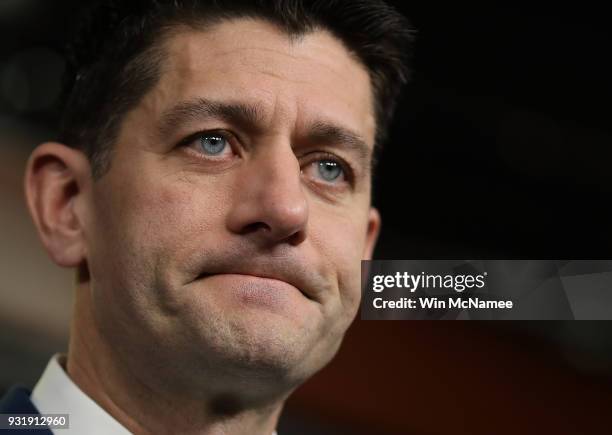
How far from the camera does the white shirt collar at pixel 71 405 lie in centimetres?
98

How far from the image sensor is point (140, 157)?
0.99m

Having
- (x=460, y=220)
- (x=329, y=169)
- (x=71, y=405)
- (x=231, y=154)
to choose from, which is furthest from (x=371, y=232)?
(x=460, y=220)

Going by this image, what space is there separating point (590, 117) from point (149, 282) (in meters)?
1.48

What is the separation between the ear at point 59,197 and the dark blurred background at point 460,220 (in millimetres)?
1037

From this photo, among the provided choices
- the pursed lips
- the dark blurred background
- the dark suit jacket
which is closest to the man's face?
the pursed lips

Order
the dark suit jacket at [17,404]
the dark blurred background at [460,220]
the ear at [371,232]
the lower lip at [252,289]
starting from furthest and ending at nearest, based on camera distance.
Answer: the dark blurred background at [460,220], the ear at [371,232], the dark suit jacket at [17,404], the lower lip at [252,289]

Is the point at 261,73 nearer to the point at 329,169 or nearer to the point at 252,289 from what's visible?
the point at 329,169

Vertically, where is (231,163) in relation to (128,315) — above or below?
above

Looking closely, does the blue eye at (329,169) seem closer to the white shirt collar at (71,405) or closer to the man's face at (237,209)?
the man's face at (237,209)

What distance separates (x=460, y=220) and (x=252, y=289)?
5.04 feet

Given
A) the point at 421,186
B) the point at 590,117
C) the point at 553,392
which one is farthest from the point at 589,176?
the point at 553,392

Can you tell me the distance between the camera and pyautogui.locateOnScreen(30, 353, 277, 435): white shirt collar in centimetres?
98

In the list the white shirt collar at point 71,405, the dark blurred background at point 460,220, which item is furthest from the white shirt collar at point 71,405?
the dark blurred background at point 460,220

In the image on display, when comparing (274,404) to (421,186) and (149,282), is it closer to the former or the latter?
(149,282)
